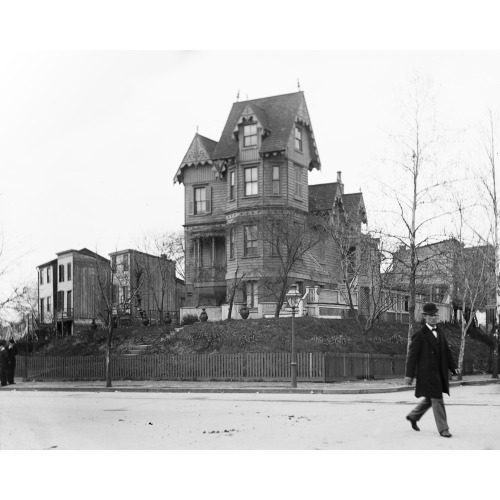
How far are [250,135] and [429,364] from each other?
27.5 m

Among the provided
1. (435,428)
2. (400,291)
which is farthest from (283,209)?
(435,428)

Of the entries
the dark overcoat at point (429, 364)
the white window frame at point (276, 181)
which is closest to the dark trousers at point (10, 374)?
the white window frame at point (276, 181)

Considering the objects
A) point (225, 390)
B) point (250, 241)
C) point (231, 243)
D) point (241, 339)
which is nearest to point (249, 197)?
point (250, 241)

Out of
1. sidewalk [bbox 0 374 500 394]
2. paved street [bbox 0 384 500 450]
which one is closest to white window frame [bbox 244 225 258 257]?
sidewalk [bbox 0 374 500 394]

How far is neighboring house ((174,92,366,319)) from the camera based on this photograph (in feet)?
118

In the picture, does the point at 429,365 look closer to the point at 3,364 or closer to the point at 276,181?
the point at 3,364

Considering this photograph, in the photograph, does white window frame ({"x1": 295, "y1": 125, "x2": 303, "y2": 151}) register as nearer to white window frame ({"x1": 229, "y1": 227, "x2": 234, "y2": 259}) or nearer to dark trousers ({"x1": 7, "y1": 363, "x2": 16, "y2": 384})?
white window frame ({"x1": 229, "y1": 227, "x2": 234, "y2": 259})

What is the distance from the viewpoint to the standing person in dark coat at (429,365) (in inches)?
398

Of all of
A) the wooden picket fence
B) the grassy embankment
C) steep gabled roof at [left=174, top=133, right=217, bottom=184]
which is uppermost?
steep gabled roof at [left=174, top=133, right=217, bottom=184]

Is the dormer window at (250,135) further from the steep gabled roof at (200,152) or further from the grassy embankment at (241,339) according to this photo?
the grassy embankment at (241,339)

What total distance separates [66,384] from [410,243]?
12775mm

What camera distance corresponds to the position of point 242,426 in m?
11.9

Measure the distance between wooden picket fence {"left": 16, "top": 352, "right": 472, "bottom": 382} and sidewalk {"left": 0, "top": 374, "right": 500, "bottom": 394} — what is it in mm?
573

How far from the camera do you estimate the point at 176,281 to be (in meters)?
50.3
